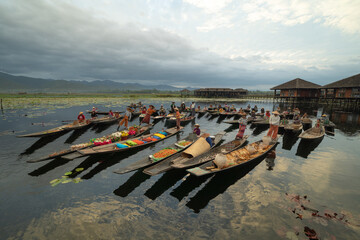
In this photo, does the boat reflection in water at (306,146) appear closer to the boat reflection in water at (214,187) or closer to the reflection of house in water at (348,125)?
the boat reflection in water at (214,187)

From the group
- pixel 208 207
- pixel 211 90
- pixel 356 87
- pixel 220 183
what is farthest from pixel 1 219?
pixel 211 90

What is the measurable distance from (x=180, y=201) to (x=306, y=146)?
13015 millimetres

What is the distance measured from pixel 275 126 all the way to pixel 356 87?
4054cm

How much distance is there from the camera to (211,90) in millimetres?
81500

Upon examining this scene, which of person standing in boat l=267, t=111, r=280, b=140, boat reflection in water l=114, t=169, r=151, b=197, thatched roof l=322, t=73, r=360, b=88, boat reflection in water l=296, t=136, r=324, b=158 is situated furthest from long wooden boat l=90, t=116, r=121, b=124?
thatched roof l=322, t=73, r=360, b=88

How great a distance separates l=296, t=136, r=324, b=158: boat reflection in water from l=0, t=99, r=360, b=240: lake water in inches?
43.9

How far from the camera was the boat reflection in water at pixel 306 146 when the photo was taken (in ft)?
40.4

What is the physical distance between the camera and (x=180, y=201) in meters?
7.02

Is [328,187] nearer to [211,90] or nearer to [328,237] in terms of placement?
[328,237]

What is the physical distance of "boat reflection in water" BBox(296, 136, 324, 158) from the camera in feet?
40.4

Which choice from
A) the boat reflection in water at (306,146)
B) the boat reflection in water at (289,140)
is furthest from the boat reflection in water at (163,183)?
the boat reflection in water at (289,140)

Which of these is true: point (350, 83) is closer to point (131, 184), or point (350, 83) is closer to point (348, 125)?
point (348, 125)

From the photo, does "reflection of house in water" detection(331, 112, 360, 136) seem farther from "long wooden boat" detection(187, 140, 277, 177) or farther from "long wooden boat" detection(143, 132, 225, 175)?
"long wooden boat" detection(143, 132, 225, 175)

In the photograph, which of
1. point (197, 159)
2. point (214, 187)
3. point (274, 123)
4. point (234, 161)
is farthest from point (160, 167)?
point (274, 123)
